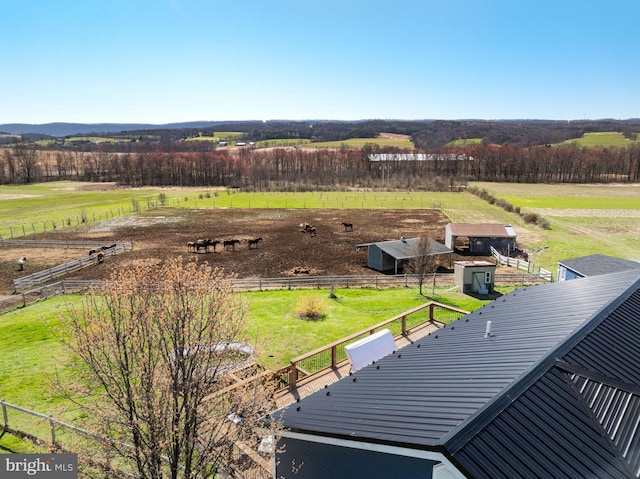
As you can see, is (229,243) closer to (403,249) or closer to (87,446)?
(403,249)

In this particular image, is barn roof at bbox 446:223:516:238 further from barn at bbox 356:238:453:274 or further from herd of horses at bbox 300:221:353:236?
herd of horses at bbox 300:221:353:236

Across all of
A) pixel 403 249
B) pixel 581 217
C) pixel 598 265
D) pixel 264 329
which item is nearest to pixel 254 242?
pixel 403 249

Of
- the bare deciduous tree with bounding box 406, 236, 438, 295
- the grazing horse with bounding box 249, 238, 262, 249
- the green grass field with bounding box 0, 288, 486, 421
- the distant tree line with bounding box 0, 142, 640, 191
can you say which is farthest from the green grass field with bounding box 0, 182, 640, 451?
the grazing horse with bounding box 249, 238, 262, 249

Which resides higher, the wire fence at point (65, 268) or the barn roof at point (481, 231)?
the barn roof at point (481, 231)

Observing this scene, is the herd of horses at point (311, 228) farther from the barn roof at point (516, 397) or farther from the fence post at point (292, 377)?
the barn roof at point (516, 397)

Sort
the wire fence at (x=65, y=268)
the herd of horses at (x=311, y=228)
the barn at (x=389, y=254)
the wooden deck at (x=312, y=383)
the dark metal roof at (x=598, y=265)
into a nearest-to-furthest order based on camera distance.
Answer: the wooden deck at (x=312, y=383), the dark metal roof at (x=598, y=265), the wire fence at (x=65, y=268), the barn at (x=389, y=254), the herd of horses at (x=311, y=228)

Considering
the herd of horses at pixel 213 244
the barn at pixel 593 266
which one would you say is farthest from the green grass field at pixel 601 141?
the herd of horses at pixel 213 244
